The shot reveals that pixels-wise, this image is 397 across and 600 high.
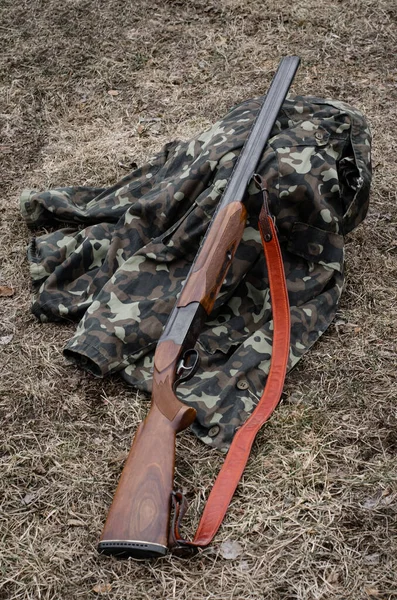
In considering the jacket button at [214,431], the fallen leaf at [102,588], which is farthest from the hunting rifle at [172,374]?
the jacket button at [214,431]

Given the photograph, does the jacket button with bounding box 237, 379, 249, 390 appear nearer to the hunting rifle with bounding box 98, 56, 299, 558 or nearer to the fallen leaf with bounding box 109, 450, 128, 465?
the hunting rifle with bounding box 98, 56, 299, 558

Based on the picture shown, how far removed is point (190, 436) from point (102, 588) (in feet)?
2.93

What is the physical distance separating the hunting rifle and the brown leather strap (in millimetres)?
22

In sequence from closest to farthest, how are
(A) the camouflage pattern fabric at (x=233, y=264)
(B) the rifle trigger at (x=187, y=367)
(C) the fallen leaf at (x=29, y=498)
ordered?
1. (B) the rifle trigger at (x=187, y=367)
2. (C) the fallen leaf at (x=29, y=498)
3. (A) the camouflage pattern fabric at (x=233, y=264)

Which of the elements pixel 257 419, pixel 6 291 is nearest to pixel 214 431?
pixel 257 419

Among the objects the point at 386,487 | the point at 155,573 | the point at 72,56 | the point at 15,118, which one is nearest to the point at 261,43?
the point at 72,56

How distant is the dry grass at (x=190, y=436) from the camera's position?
9.02 feet

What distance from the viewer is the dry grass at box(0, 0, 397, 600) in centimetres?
275

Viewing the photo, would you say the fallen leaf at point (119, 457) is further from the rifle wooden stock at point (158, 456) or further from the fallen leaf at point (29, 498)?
the rifle wooden stock at point (158, 456)

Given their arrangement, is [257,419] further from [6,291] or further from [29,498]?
[6,291]

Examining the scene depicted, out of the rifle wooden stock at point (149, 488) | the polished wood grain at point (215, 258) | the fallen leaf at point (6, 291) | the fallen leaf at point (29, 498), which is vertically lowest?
the fallen leaf at point (6, 291)

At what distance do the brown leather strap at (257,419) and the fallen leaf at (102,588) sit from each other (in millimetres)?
297

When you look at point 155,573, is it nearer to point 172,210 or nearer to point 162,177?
point 172,210

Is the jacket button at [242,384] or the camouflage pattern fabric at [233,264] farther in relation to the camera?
the camouflage pattern fabric at [233,264]
